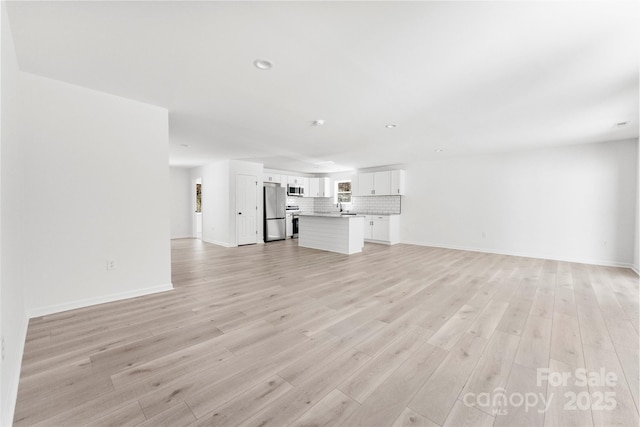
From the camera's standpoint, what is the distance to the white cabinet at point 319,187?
31.4 ft

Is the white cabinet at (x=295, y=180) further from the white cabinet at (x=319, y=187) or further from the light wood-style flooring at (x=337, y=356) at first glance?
the light wood-style flooring at (x=337, y=356)

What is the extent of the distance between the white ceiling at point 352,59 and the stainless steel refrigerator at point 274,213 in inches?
160

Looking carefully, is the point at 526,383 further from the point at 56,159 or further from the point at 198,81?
the point at 56,159

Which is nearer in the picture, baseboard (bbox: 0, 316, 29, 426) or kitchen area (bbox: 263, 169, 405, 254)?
baseboard (bbox: 0, 316, 29, 426)

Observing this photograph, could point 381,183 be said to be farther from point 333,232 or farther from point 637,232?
point 637,232

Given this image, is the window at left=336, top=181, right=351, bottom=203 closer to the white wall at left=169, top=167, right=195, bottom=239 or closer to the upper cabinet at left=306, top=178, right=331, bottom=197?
the upper cabinet at left=306, top=178, right=331, bottom=197

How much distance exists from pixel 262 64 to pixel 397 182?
5948mm

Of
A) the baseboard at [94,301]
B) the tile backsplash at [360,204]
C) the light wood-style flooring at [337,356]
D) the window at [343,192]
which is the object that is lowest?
the light wood-style flooring at [337,356]

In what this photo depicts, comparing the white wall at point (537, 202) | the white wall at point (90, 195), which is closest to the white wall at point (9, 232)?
the white wall at point (90, 195)

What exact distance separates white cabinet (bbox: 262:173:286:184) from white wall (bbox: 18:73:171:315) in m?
4.92

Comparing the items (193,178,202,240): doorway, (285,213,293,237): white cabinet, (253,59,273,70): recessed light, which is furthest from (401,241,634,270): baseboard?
(193,178,202,240): doorway

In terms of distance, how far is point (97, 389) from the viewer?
60.7 inches

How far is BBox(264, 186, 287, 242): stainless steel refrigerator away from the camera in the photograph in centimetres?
794

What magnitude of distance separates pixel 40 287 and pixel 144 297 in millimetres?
896
